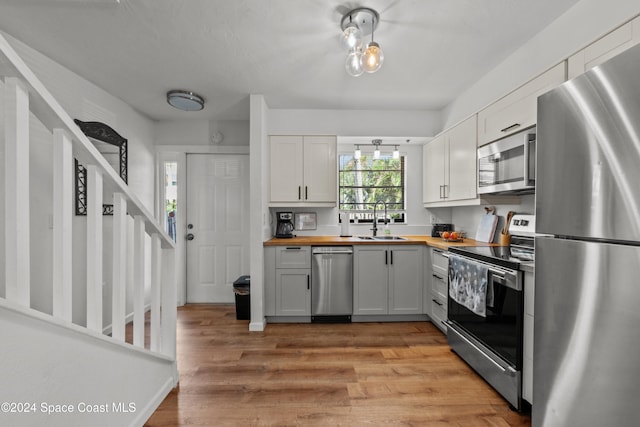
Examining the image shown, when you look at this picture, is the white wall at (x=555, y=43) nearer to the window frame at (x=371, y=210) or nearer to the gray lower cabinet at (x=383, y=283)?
the window frame at (x=371, y=210)

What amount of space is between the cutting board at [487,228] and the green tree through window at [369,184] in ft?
3.66

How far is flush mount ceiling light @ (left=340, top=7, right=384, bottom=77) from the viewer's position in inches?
70.3

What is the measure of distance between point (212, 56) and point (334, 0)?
1162 millimetres

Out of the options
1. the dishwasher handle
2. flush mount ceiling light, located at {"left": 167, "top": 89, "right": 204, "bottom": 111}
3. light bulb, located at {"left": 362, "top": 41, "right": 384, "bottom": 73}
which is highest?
flush mount ceiling light, located at {"left": 167, "top": 89, "right": 204, "bottom": 111}

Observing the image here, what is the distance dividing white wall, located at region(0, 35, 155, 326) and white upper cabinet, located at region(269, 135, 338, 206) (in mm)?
1674

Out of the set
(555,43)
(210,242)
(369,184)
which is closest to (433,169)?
(369,184)

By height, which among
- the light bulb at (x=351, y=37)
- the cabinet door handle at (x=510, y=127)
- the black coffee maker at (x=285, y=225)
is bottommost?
the black coffee maker at (x=285, y=225)

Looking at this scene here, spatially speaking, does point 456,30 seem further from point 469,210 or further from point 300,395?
point 300,395

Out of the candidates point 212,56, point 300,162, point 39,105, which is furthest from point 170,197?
point 39,105

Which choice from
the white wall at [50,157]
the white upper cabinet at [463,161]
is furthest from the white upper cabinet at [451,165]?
the white wall at [50,157]

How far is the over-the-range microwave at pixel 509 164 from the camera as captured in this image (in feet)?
6.49

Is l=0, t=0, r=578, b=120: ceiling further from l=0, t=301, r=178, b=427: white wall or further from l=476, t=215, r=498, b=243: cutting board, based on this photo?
l=0, t=301, r=178, b=427: white wall

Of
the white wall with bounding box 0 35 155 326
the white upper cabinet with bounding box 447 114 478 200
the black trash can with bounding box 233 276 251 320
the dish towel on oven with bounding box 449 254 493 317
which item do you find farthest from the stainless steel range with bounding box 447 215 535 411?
the white wall with bounding box 0 35 155 326

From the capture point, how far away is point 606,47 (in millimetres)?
1482
